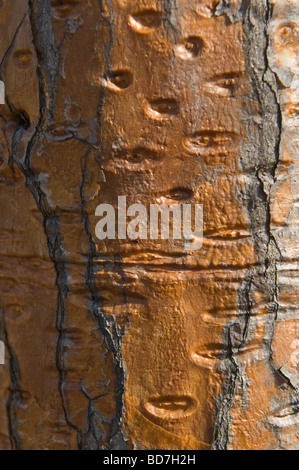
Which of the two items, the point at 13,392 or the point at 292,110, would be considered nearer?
the point at 292,110

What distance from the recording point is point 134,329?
96 centimetres

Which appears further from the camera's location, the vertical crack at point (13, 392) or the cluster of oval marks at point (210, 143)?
the vertical crack at point (13, 392)

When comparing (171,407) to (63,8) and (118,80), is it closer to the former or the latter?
(118,80)

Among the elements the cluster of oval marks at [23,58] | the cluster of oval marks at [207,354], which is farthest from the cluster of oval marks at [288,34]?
the cluster of oval marks at [207,354]

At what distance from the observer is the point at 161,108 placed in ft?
3.01

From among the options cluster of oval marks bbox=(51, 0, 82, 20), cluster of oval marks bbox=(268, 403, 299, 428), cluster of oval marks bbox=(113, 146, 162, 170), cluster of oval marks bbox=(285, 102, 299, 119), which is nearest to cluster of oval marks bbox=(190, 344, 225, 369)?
cluster of oval marks bbox=(268, 403, 299, 428)

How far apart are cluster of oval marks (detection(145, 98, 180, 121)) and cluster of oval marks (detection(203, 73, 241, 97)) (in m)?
0.07

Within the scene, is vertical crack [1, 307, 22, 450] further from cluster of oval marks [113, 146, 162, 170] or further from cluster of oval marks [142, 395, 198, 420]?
cluster of oval marks [113, 146, 162, 170]

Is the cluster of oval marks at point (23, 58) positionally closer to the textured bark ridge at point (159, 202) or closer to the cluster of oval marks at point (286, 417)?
the textured bark ridge at point (159, 202)

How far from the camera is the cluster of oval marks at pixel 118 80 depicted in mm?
914

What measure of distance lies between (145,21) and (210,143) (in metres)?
0.27

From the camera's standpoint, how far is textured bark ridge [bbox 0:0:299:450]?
90 cm

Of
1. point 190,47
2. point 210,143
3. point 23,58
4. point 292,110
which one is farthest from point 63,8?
point 292,110
